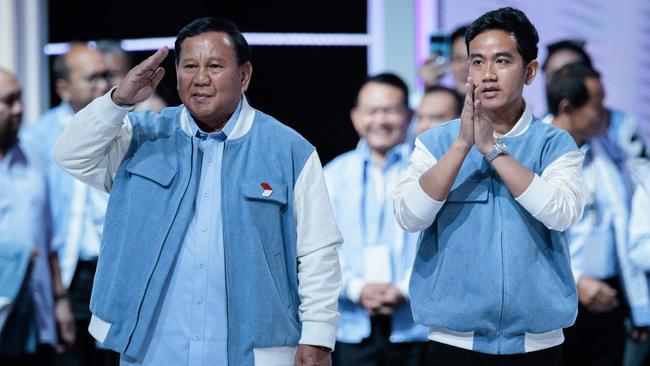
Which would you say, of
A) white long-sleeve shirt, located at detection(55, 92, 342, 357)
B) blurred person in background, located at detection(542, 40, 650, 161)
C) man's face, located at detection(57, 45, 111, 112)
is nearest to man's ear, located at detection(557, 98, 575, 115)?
blurred person in background, located at detection(542, 40, 650, 161)

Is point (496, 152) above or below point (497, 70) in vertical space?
below

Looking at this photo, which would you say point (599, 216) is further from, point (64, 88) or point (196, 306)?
point (64, 88)

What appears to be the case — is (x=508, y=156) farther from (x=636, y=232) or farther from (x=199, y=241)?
(x=636, y=232)

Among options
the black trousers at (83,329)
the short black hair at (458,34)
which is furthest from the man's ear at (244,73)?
the short black hair at (458,34)

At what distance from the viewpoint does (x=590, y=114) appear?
4.80 meters

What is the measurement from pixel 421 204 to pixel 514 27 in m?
0.61

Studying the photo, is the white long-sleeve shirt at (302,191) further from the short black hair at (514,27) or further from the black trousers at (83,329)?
the black trousers at (83,329)

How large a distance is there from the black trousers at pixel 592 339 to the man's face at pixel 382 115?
1139 millimetres

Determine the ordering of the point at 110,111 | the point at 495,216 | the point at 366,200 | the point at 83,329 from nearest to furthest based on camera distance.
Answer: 1. the point at 110,111
2. the point at 495,216
3. the point at 366,200
4. the point at 83,329

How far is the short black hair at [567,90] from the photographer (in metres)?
4.73

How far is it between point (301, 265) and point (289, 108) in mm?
3588

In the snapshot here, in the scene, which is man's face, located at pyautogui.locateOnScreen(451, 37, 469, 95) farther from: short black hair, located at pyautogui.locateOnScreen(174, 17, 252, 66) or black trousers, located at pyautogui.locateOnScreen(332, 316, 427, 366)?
short black hair, located at pyautogui.locateOnScreen(174, 17, 252, 66)

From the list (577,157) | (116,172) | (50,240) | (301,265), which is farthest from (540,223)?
(50,240)

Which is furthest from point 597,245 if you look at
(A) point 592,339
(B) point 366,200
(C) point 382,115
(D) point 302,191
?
(D) point 302,191
